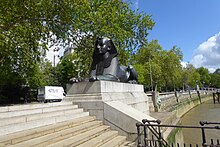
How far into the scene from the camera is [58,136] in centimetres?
473

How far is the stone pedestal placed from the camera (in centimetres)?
615

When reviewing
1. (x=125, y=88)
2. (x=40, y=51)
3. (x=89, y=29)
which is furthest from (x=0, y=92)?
(x=125, y=88)

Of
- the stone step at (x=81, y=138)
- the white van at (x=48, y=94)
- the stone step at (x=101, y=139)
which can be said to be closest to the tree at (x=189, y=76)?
the white van at (x=48, y=94)

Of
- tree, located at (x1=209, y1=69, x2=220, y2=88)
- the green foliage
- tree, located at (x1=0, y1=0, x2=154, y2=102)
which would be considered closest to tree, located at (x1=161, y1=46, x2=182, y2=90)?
the green foliage

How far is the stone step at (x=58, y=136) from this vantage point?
4.04 meters

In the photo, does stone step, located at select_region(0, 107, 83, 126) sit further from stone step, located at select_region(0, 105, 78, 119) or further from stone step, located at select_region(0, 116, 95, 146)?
stone step, located at select_region(0, 116, 95, 146)

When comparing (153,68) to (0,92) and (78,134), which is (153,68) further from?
(78,134)

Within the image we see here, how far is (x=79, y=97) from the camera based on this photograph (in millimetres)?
7578

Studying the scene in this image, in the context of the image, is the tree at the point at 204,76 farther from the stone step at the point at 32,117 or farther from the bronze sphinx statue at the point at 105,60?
the stone step at the point at 32,117

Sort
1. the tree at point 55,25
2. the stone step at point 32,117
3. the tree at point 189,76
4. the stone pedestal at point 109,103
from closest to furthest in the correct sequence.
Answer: the stone step at point 32,117 → the stone pedestal at point 109,103 → the tree at point 55,25 → the tree at point 189,76

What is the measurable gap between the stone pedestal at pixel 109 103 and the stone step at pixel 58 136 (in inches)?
23.2

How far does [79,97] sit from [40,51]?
10.3 m

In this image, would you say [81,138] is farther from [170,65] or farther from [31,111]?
[170,65]

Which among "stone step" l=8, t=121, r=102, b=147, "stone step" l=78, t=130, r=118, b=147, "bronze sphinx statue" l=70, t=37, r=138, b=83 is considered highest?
"bronze sphinx statue" l=70, t=37, r=138, b=83
